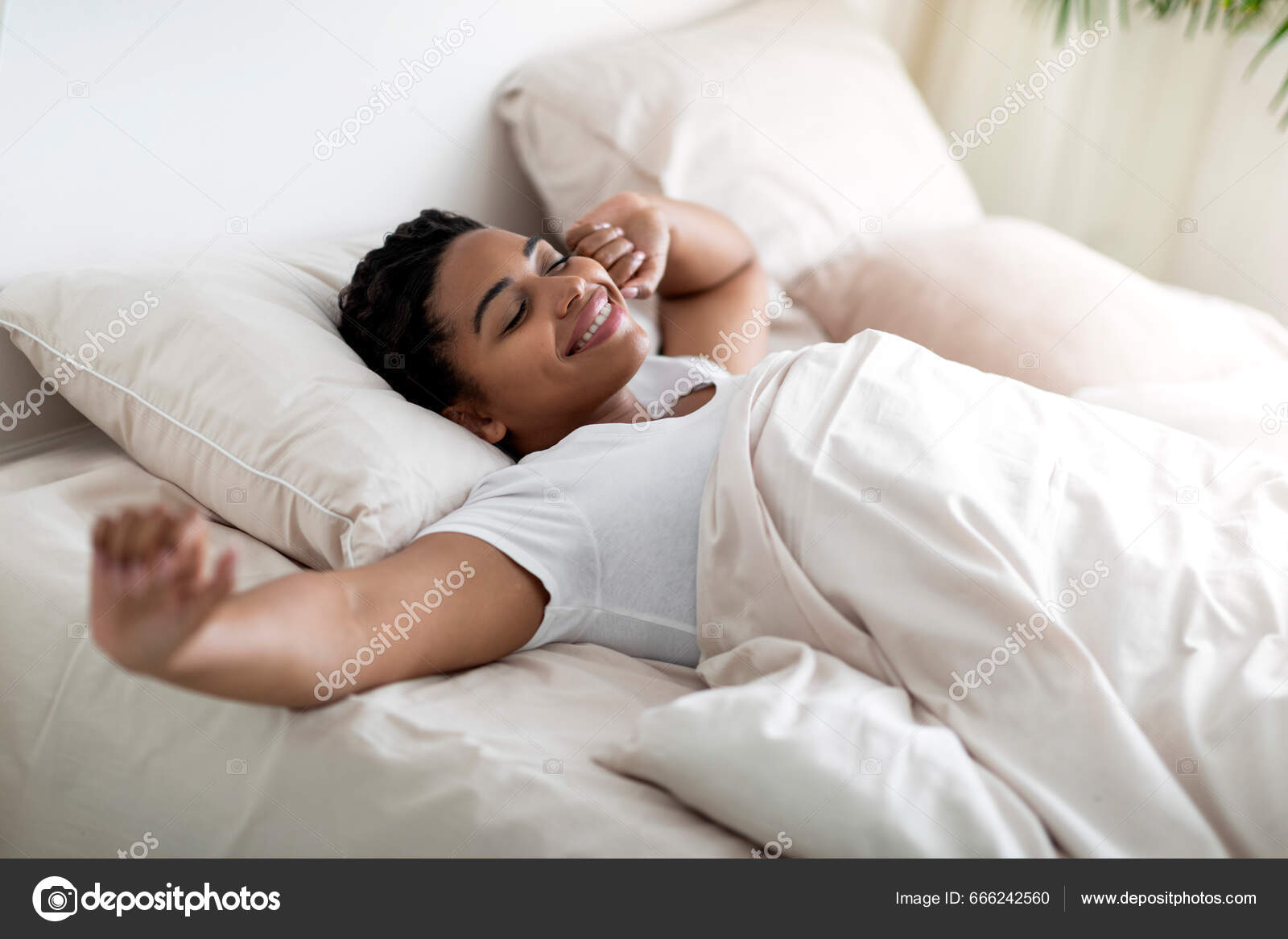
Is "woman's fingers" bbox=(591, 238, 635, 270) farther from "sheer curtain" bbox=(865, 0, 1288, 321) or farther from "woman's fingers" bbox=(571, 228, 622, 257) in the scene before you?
"sheer curtain" bbox=(865, 0, 1288, 321)

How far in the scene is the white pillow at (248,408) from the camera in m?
0.97

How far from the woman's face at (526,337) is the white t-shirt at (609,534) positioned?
0.37 ft

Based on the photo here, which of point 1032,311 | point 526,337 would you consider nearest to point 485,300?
point 526,337

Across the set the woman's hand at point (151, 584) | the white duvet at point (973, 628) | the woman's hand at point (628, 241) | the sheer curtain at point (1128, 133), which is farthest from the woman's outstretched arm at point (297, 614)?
the sheer curtain at point (1128, 133)

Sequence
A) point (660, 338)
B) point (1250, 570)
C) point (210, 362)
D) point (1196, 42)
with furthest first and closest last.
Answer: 1. point (1196, 42)
2. point (660, 338)
3. point (210, 362)
4. point (1250, 570)

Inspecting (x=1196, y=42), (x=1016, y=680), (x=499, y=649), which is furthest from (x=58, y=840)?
(x=1196, y=42)
